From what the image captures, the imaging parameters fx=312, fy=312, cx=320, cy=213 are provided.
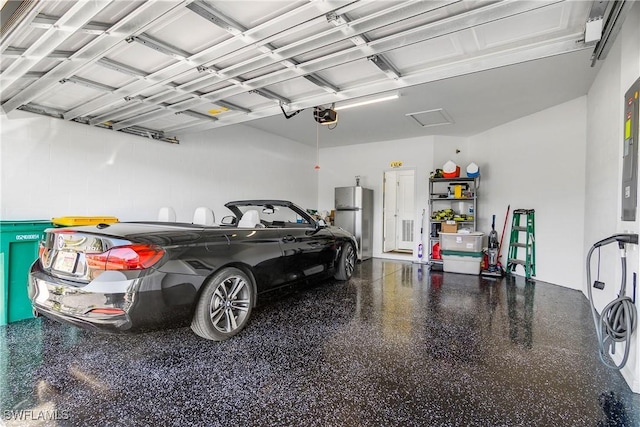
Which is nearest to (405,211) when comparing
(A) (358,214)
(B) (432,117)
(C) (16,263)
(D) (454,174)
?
(A) (358,214)

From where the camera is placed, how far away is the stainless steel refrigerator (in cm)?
708

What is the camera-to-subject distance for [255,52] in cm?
236

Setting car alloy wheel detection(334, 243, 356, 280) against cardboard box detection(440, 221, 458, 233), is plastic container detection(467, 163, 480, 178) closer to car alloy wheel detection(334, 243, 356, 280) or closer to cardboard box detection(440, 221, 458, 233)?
cardboard box detection(440, 221, 458, 233)

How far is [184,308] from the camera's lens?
2.37 meters

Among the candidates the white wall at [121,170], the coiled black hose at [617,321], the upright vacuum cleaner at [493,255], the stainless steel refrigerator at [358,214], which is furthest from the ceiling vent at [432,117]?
the coiled black hose at [617,321]

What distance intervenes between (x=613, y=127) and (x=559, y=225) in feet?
7.62

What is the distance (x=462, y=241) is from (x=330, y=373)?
4.34 meters

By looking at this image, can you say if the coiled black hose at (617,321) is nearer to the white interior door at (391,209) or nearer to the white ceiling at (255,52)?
the white ceiling at (255,52)

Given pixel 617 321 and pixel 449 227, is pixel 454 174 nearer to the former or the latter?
pixel 449 227

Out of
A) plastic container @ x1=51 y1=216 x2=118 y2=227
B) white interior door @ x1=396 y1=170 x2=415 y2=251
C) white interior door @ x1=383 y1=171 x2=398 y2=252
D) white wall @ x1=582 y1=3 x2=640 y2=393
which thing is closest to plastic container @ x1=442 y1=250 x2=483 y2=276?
white wall @ x1=582 y1=3 x2=640 y2=393

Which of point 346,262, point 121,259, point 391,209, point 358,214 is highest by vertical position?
point 391,209

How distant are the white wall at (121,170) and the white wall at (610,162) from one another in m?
5.24

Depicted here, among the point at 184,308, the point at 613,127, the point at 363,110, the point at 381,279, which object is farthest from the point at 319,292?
the point at 613,127

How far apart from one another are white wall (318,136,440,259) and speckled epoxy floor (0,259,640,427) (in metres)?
3.98
